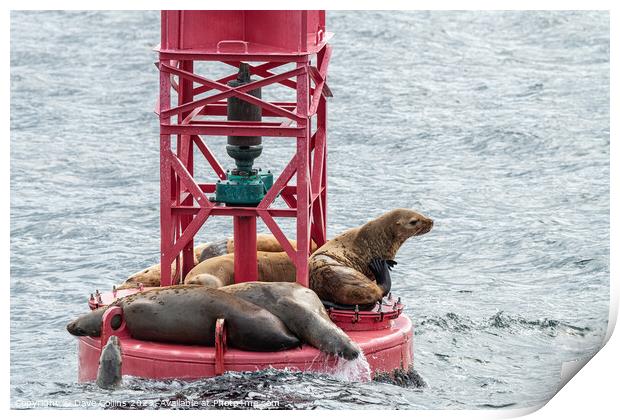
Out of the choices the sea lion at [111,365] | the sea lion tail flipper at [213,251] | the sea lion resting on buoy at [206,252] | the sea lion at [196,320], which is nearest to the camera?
the sea lion at [196,320]

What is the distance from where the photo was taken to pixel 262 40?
20.2 meters

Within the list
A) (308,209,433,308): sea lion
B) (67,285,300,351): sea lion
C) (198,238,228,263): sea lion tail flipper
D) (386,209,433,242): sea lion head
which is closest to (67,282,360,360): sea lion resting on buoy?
(67,285,300,351): sea lion

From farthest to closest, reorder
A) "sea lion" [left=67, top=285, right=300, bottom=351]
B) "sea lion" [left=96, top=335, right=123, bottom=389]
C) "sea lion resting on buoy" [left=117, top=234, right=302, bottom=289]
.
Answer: "sea lion resting on buoy" [left=117, top=234, right=302, bottom=289]
"sea lion" [left=96, top=335, right=123, bottom=389]
"sea lion" [left=67, top=285, right=300, bottom=351]

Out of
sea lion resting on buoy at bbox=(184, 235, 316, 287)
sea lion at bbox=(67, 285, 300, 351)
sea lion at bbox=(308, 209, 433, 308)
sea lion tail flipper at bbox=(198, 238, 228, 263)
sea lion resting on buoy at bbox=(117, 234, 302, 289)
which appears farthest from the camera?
sea lion tail flipper at bbox=(198, 238, 228, 263)

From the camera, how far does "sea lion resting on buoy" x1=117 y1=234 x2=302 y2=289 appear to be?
22061 mm

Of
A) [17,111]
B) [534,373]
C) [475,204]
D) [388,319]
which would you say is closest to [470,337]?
[534,373]

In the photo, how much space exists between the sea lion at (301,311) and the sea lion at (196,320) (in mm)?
140

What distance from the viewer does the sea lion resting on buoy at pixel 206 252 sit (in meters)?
22.1

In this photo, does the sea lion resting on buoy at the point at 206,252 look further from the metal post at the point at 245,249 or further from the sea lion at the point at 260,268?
the metal post at the point at 245,249

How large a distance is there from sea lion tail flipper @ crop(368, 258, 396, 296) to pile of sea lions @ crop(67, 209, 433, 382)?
0.5 inches

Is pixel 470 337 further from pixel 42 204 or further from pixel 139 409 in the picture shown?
pixel 42 204

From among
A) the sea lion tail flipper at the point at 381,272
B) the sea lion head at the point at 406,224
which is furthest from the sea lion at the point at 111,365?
the sea lion head at the point at 406,224

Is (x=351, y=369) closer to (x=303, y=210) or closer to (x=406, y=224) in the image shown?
(x=303, y=210)

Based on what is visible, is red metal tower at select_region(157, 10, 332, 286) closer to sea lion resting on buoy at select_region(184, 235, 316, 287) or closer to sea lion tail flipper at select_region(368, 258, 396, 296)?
sea lion resting on buoy at select_region(184, 235, 316, 287)
